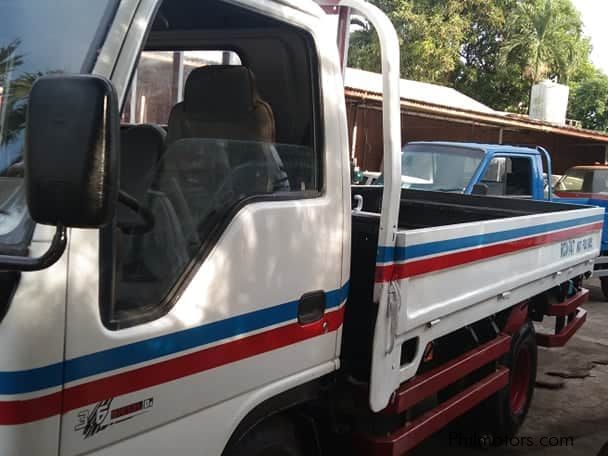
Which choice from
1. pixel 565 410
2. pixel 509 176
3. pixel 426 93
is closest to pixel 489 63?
pixel 426 93

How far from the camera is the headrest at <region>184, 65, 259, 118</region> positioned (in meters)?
2.43

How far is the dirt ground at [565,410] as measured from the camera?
4.63 meters

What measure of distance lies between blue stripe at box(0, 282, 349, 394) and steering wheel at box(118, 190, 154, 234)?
0.98 feet

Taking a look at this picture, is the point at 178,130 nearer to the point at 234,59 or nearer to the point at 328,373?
the point at 234,59

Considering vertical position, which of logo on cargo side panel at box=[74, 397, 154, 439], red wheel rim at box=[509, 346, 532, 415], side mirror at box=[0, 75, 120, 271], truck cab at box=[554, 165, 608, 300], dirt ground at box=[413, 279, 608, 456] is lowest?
dirt ground at box=[413, 279, 608, 456]

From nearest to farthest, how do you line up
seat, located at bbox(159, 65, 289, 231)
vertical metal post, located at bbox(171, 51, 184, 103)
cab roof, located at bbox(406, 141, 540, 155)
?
1. seat, located at bbox(159, 65, 289, 231)
2. vertical metal post, located at bbox(171, 51, 184, 103)
3. cab roof, located at bbox(406, 141, 540, 155)

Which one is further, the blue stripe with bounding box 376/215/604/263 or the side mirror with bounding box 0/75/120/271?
the blue stripe with bounding box 376/215/604/263

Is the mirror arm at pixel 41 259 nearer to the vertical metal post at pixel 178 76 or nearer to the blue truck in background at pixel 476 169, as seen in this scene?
the vertical metal post at pixel 178 76

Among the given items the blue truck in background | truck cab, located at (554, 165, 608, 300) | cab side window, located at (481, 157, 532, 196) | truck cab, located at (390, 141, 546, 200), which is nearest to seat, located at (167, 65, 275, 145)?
the blue truck in background

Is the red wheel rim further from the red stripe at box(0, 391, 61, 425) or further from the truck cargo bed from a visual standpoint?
the red stripe at box(0, 391, 61, 425)

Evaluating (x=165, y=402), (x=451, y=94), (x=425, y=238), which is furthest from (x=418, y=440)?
(x=451, y=94)

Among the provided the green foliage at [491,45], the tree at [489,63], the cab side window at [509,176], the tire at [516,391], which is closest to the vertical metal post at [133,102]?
the tire at [516,391]

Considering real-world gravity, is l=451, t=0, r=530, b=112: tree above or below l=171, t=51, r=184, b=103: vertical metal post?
above

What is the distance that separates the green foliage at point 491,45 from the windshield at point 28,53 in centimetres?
2378
